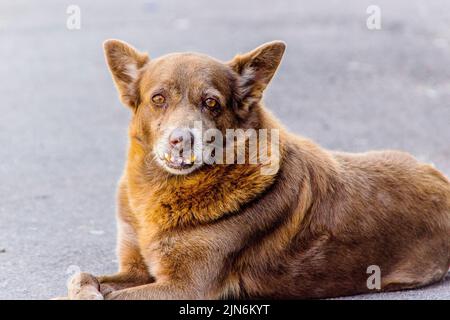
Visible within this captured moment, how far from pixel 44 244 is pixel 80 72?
6853mm

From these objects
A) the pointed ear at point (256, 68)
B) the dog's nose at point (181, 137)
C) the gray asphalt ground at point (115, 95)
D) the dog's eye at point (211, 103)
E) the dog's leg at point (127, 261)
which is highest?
the pointed ear at point (256, 68)

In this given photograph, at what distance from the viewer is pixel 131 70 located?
6.06 m

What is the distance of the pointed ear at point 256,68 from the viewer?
19.3ft

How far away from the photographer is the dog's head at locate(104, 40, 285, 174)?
18.2 ft

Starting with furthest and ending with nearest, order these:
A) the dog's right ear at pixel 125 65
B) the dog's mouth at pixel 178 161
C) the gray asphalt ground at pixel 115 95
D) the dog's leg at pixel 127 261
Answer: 1. the gray asphalt ground at pixel 115 95
2. the dog's right ear at pixel 125 65
3. the dog's leg at pixel 127 261
4. the dog's mouth at pixel 178 161

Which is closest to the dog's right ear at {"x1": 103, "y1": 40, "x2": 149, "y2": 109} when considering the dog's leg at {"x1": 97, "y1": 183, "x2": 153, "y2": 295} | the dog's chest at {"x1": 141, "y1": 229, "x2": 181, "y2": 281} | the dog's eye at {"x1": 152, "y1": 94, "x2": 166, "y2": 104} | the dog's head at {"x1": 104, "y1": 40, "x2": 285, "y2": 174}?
the dog's head at {"x1": 104, "y1": 40, "x2": 285, "y2": 174}

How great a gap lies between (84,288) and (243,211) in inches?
41.8

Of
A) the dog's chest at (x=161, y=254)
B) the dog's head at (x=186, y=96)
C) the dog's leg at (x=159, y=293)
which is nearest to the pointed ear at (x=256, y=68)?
the dog's head at (x=186, y=96)

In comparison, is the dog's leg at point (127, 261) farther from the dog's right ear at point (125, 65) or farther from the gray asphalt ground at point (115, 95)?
the dog's right ear at point (125, 65)

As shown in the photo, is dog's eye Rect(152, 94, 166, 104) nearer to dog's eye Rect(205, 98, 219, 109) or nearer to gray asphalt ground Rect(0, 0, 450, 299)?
dog's eye Rect(205, 98, 219, 109)

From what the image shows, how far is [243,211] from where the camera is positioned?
5.57 metres

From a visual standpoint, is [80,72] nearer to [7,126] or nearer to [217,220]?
[7,126]

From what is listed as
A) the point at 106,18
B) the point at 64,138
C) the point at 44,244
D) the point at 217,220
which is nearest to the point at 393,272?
the point at 217,220

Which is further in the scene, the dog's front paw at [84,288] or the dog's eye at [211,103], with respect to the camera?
the dog's eye at [211,103]
